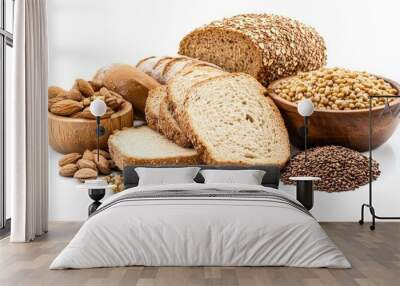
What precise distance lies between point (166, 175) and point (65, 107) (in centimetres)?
140

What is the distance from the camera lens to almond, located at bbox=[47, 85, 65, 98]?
664cm

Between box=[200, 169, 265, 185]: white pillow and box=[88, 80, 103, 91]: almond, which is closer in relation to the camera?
box=[200, 169, 265, 185]: white pillow

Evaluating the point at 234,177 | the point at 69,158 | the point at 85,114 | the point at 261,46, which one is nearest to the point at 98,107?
the point at 85,114

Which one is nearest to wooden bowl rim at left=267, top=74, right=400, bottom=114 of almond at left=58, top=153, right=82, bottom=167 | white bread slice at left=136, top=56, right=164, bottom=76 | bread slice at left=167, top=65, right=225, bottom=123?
bread slice at left=167, top=65, right=225, bottom=123

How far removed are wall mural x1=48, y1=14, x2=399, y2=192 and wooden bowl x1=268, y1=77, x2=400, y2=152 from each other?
11mm

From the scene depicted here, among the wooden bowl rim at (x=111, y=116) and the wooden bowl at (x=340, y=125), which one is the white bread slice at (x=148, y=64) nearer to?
the wooden bowl rim at (x=111, y=116)

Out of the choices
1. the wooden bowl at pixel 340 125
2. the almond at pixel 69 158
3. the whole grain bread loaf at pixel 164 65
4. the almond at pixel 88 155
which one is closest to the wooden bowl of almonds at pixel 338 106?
the wooden bowl at pixel 340 125

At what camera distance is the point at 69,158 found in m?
6.52

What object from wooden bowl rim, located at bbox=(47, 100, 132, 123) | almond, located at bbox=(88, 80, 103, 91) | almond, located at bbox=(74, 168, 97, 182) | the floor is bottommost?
the floor

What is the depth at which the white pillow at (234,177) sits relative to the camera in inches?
232

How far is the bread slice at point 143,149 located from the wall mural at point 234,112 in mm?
11

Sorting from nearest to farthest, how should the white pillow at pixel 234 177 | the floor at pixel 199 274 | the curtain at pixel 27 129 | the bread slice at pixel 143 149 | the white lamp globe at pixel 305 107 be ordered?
1. the floor at pixel 199 274
2. the curtain at pixel 27 129
3. the white pillow at pixel 234 177
4. the white lamp globe at pixel 305 107
5. the bread slice at pixel 143 149

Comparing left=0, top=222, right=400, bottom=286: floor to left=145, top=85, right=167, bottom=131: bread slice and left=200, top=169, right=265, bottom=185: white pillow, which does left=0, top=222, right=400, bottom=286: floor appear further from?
left=145, top=85, right=167, bottom=131: bread slice

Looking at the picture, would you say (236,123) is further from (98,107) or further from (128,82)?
(98,107)
